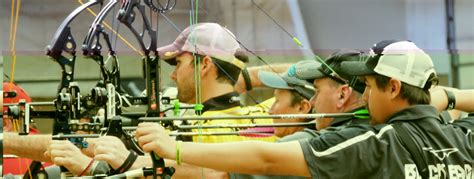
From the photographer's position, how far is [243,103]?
2564 mm

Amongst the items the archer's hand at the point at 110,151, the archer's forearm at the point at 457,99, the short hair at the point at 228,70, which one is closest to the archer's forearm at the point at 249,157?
the archer's hand at the point at 110,151

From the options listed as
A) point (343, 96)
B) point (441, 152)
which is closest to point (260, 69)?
point (343, 96)

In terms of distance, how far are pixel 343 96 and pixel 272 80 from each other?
0.24 m

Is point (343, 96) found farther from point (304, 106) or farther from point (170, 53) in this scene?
point (170, 53)

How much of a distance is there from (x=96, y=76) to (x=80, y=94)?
0.28 feet

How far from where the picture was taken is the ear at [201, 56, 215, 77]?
99.6 inches

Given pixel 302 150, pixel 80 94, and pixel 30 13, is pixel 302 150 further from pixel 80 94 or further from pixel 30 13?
pixel 30 13

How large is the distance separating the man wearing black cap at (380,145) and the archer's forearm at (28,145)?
1.45ft

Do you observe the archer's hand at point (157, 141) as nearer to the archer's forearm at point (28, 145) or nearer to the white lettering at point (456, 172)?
the archer's forearm at point (28, 145)

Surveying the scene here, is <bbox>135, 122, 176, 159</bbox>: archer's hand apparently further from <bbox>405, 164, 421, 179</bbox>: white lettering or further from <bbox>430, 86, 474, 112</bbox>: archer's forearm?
<bbox>430, 86, 474, 112</bbox>: archer's forearm

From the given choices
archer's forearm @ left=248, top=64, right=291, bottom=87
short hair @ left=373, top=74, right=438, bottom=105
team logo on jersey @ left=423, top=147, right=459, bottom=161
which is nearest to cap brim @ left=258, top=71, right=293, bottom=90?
archer's forearm @ left=248, top=64, right=291, bottom=87

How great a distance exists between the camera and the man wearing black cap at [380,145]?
198 cm

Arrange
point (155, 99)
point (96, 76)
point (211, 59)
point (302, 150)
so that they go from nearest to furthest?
point (302, 150) < point (155, 99) < point (96, 76) < point (211, 59)

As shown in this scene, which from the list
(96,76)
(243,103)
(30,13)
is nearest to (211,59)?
(243,103)
